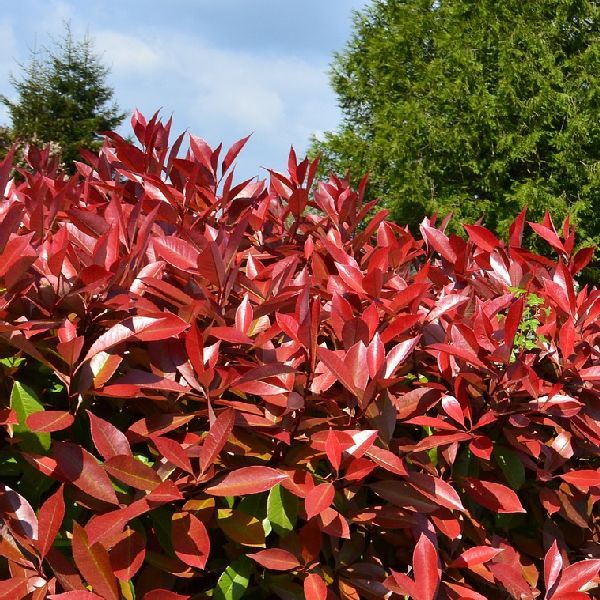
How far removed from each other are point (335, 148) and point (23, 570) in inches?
878

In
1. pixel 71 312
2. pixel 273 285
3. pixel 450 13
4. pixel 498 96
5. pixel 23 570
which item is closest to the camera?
pixel 23 570

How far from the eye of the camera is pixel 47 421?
1215mm

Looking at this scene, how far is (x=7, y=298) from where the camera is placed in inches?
51.0

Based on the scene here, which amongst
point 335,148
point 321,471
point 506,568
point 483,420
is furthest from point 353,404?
point 335,148

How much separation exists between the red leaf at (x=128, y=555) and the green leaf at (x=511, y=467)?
0.81 metres

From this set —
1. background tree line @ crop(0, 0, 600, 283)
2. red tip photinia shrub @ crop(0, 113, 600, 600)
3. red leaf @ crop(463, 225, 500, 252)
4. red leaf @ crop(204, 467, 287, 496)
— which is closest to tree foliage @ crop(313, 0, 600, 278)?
background tree line @ crop(0, 0, 600, 283)

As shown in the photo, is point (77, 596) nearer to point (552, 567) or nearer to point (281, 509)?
point (281, 509)

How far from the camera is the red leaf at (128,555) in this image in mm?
1218

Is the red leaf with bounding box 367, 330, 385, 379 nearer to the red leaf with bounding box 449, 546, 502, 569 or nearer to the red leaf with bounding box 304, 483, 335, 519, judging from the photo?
the red leaf with bounding box 304, 483, 335, 519

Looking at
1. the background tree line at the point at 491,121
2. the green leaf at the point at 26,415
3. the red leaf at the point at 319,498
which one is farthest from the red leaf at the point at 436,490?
the background tree line at the point at 491,121

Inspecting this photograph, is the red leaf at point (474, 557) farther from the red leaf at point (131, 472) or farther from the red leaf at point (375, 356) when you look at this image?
the red leaf at point (131, 472)

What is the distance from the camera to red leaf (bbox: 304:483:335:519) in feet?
4.02

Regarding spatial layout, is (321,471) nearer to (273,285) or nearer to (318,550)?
(318,550)

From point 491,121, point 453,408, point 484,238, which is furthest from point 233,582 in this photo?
point 491,121
